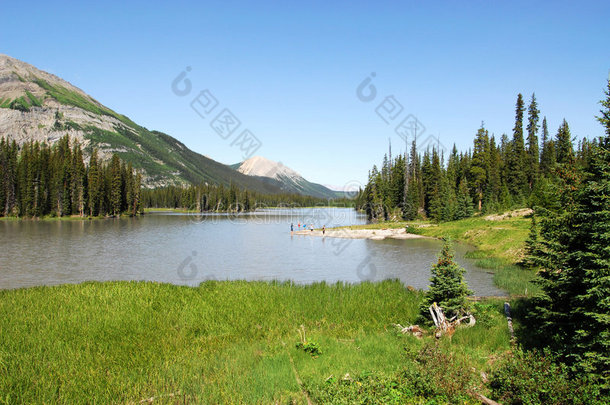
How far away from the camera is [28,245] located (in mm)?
46656

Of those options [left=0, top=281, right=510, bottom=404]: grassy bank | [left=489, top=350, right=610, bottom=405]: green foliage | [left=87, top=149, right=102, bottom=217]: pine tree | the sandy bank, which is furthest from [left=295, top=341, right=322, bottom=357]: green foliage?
[left=87, top=149, right=102, bottom=217]: pine tree

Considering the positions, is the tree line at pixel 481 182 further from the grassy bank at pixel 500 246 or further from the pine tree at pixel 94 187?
the pine tree at pixel 94 187

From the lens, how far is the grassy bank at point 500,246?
25.0 metres

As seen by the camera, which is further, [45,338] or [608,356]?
[45,338]

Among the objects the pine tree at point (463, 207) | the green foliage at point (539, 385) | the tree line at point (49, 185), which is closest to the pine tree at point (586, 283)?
the green foliage at point (539, 385)

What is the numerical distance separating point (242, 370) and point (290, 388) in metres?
1.60

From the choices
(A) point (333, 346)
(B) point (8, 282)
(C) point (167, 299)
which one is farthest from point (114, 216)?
(A) point (333, 346)

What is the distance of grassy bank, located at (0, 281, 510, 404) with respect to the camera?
30.3 ft

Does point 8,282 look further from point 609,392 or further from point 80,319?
point 609,392

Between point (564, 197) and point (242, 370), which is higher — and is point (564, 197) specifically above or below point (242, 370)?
above

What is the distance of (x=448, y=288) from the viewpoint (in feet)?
47.5

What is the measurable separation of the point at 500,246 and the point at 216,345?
→ 121 feet

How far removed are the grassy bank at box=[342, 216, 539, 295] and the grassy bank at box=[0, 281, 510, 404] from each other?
5.36 m

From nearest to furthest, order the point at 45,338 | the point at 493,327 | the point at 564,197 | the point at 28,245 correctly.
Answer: the point at 45,338
the point at 493,327
the point at 564,197
the point at 28,245
